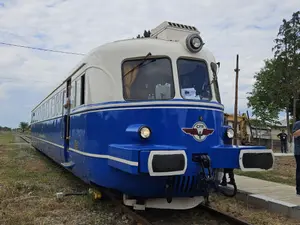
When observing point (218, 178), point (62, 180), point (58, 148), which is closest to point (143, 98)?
point (218, 178)

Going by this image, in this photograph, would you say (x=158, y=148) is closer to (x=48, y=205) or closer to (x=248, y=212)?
(x=248, y=212)

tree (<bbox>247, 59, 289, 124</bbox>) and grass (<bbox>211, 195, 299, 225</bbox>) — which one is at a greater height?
tree (<bbox>247, 59, 289, 124</bbox>)

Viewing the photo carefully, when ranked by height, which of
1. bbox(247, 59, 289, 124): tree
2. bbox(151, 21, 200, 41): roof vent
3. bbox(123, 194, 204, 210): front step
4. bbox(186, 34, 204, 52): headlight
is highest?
bbox(247, 59, 289, 124): tree

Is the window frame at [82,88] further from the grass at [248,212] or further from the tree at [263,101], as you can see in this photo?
the tree at [263,101]

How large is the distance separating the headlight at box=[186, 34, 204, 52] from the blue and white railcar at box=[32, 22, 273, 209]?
17mm

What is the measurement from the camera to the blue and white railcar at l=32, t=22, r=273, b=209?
5.62 m

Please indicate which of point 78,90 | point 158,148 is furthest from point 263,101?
point 158,148

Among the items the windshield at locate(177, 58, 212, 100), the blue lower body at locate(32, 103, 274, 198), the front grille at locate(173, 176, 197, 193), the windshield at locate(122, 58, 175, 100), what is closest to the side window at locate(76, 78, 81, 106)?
the blue lower body at locate(32, 103, 274, 198)

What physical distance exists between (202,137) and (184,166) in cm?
87

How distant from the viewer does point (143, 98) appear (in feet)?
19.9

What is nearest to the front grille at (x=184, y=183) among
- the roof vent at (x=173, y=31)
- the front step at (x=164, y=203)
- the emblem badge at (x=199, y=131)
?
the front step at (x=164, y=203)

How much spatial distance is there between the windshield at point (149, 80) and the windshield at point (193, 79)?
20 centimetres

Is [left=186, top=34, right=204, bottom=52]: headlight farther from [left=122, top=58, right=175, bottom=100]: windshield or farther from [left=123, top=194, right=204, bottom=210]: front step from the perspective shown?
[left=123, top=194, right=204, bottom=210]: front step

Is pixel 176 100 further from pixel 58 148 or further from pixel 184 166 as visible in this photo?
pixel 58 148
